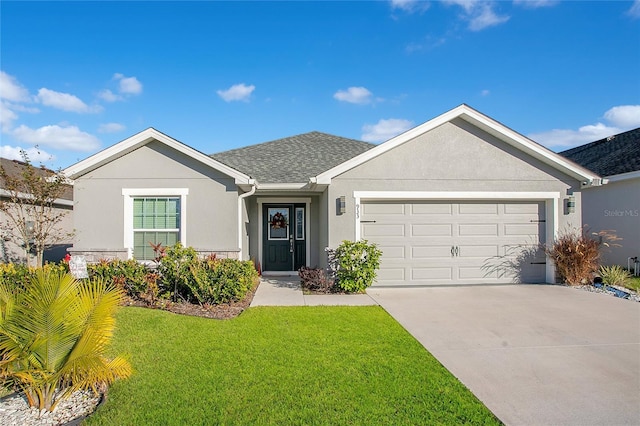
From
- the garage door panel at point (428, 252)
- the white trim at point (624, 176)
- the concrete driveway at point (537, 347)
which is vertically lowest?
the concrete driveway at point (537, 347)

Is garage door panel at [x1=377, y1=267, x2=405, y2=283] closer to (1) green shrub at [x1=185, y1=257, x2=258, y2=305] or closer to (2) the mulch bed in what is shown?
(2) the mulch bed

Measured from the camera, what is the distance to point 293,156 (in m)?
12.6

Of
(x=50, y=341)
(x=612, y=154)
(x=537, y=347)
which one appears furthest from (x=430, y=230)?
(x=612, y=154)

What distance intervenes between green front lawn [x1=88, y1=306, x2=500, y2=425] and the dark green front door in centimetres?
544

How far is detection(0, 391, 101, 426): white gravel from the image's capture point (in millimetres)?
3031

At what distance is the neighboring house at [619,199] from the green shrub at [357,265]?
881 centimetres

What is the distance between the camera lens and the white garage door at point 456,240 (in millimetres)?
9211

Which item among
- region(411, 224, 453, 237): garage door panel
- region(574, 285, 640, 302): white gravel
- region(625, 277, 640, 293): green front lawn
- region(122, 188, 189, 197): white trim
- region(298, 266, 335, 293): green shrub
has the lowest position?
region(574, 285, 640, 302): white gravel

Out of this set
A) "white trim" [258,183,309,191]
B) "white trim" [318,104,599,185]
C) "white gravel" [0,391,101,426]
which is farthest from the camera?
"white trim" [258,183,309,191]

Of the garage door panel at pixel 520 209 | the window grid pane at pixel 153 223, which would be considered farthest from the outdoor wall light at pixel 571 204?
the window grid pane at pixel 153 223

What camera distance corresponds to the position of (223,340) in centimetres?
507

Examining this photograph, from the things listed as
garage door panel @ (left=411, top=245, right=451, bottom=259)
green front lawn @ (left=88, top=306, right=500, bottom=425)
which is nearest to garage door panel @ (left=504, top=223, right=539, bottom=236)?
garage door panel @ (left=411, top=245, right=451, bottom=259)

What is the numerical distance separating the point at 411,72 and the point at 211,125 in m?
8.23

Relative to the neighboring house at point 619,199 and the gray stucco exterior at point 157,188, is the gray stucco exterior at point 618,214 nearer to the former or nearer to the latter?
the neighboring house at point 619,199
